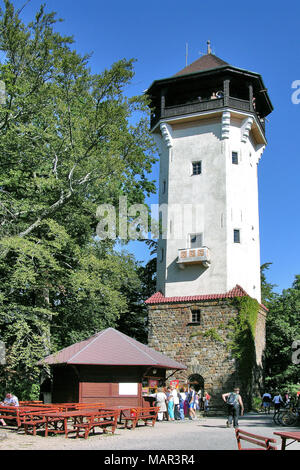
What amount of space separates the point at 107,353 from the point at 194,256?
9783 millimetres

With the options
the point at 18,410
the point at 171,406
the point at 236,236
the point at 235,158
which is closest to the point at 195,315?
A: the point at 236,236

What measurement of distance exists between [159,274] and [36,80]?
1307 cm

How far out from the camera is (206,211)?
Result: 27.1 meters

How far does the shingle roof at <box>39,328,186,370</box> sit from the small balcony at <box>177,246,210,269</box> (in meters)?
8.12

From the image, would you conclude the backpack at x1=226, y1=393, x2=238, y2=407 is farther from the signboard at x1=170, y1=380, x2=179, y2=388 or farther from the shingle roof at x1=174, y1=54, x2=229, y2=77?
the shingle roof at x1=174, y1=54, x2=229, y2=77

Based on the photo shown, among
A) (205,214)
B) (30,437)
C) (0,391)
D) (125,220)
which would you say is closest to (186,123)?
(205,214)

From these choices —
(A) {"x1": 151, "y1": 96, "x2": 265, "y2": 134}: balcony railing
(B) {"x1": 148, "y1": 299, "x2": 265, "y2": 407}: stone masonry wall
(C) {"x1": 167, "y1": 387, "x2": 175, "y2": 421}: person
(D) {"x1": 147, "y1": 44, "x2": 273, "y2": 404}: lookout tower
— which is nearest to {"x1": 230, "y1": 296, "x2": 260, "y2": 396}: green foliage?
(B) {"x1": 148, "y1": 299, "x2": 265, "y2": 407}: stone masonry wall

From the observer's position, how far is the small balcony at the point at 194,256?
85.2ft

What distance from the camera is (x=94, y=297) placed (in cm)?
2031

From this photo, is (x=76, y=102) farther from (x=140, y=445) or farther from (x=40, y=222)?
(x=140, y=445)

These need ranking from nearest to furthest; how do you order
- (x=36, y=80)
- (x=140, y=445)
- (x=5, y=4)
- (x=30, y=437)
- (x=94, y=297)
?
(x=140, y=445)
(x=30, y=437)
(x=5, y=4)
(x=36, y=80)
(x=94, y=297)

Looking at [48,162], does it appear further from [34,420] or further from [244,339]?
[244,339]

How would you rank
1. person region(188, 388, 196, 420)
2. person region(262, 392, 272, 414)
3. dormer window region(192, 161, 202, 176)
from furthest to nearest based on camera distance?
dormer window region(192, 161, 202, 176) < person region(262, 392, 272, 414) < person region(188, 388, 196, 420)

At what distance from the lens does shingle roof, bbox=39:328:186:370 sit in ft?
55.8
